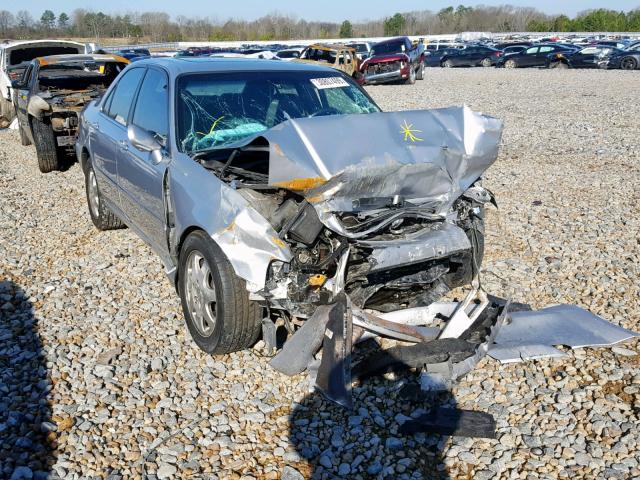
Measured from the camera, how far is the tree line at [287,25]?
283ft

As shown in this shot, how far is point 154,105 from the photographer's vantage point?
182 inches

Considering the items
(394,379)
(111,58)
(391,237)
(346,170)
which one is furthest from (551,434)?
(111,58)

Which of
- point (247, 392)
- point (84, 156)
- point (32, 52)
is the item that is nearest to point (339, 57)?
point (32, 52)

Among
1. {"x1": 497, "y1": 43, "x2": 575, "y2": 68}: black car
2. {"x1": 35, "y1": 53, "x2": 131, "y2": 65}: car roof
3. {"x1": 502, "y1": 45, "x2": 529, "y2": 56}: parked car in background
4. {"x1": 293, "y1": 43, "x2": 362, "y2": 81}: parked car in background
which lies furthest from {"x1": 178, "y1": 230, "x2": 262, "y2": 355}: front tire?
{"x1": 502, "y1": 45, "x2": 529, "y2": 56}: parked car in background

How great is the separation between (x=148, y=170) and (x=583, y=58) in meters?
31.9

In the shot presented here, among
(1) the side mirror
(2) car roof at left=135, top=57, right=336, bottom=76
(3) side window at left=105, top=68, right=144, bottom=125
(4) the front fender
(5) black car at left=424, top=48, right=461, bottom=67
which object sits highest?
(2) car roof at left=135, top=57, right=336, bottom=76

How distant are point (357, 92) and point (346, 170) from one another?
1.97 metres

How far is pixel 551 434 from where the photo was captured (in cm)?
312

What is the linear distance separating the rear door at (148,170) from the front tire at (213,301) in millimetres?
481

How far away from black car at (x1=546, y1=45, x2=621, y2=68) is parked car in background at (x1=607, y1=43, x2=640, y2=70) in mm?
233

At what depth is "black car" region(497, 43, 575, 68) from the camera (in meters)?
32.6

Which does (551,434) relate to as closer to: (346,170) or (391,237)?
(391,237)

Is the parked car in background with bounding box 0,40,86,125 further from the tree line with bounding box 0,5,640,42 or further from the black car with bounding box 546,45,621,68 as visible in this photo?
the tree line with bounding box 0,5,640,42

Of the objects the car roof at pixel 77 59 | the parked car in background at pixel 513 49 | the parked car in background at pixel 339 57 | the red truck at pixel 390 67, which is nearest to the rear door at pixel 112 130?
the car roof at pixel 77 59
